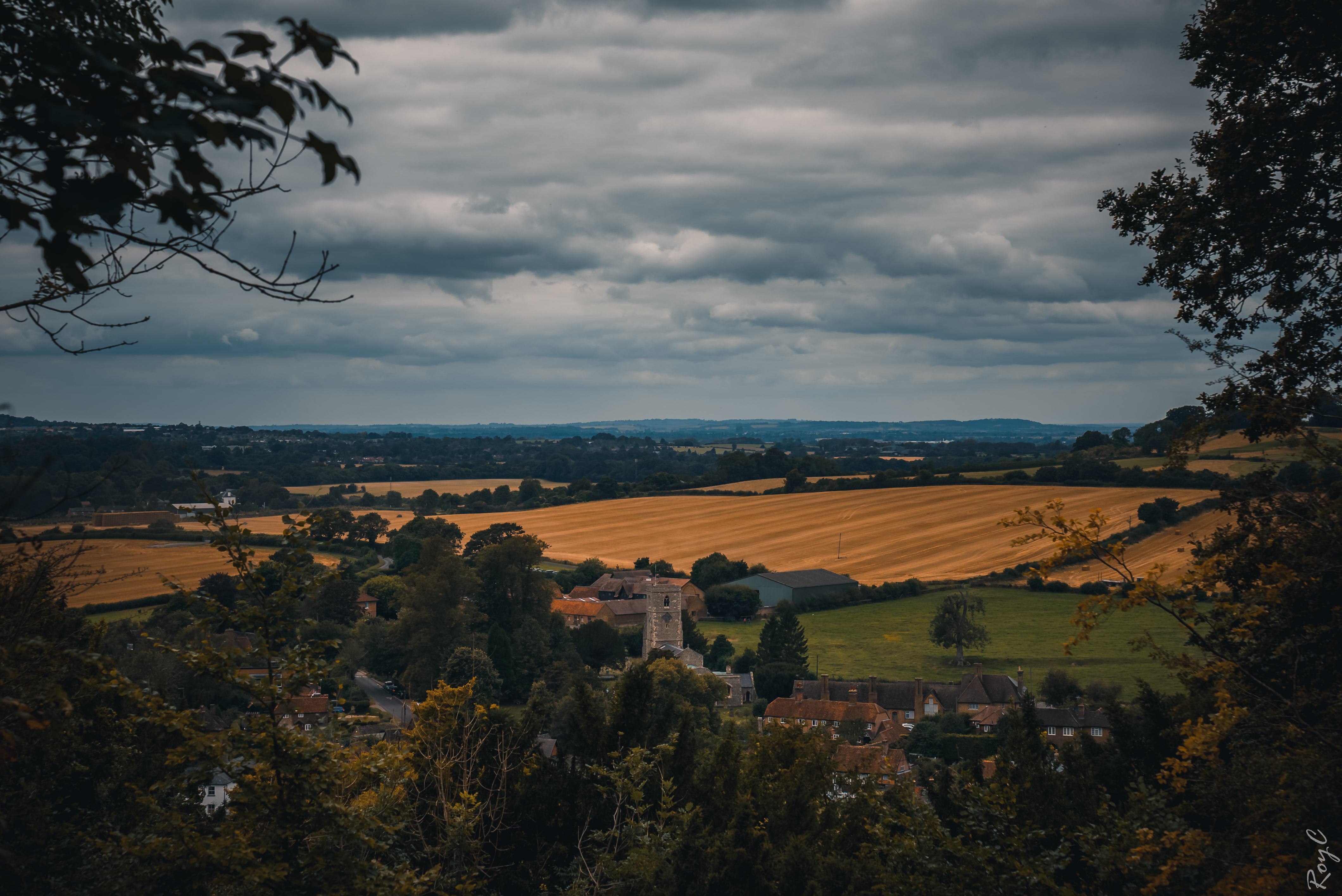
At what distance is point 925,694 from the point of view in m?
45.5

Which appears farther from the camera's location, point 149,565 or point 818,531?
point 818,531

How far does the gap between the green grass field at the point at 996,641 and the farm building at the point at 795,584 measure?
2224 millimetres

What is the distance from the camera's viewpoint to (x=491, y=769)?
1373 cm

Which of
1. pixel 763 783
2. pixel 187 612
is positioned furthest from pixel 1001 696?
pixel 187 612

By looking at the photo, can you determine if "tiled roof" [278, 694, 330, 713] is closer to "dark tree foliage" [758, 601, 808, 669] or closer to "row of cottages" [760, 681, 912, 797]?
"row of cottages" [760, 681, 912, 797]

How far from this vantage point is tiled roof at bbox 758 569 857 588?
6450 centimetres

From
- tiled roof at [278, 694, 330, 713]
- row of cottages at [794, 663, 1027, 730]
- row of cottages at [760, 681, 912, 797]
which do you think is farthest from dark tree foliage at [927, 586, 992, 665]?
tiled roof at [278, 694, 330, 713]

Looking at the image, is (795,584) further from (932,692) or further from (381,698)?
(381,698)

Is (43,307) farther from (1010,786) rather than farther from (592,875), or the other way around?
(1010,786)

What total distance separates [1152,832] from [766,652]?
45.9 m

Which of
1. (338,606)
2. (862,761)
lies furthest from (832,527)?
(862,761)

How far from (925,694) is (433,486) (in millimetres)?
85022

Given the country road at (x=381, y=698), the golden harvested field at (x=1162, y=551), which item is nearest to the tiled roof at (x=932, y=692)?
the golden harvested field at (x=1162, y=551)

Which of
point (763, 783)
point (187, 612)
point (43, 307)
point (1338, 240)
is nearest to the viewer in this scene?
A: point (43, 307)
